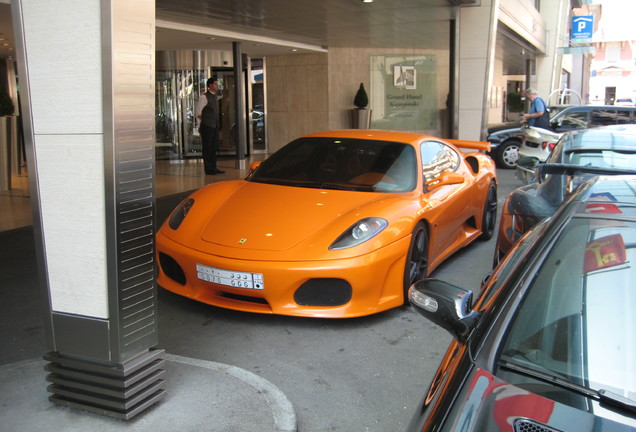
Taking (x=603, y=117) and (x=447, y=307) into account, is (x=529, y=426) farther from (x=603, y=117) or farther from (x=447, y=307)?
(x=603, y=117)

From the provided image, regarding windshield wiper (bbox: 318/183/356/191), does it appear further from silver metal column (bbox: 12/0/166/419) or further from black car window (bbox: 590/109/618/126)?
black car window (bbox: 590/109/618/126)

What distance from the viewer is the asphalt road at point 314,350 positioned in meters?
3.16

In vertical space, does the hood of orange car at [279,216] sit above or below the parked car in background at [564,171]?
below

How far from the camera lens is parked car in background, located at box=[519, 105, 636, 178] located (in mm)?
12773

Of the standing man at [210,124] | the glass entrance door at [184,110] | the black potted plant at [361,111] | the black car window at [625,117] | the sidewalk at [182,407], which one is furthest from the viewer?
the black potted plant at [361,111]

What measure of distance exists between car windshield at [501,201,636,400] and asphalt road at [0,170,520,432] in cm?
126

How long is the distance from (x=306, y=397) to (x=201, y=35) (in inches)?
449

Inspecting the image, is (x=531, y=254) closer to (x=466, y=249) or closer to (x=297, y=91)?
(x=466, y=249)

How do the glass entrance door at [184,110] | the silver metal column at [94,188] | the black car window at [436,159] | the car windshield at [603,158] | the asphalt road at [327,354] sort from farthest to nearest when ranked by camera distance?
the glass entrance door at [184,110], the car windshield at [603,158], the black car window at [436,159], the asphalt road at [327,354], the silver metal column at [94,188]

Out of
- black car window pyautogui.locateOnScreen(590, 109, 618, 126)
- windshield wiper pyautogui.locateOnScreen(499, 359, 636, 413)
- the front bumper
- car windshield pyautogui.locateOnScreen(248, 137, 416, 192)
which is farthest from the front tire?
windshield wiper pyautogui.locateOnScreen(499, 359, 636, 413)

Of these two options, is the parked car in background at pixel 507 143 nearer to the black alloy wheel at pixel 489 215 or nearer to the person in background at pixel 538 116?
the person in background at pixel 538 116

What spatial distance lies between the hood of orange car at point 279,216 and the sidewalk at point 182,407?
1118 millimetres

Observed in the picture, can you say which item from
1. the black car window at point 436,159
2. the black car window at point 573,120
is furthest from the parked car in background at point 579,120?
the black car window at point 436,159

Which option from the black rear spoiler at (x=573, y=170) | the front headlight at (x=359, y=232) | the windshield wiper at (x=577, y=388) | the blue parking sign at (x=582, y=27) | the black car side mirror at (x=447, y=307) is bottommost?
the front headlight at (x=359, y=232)
